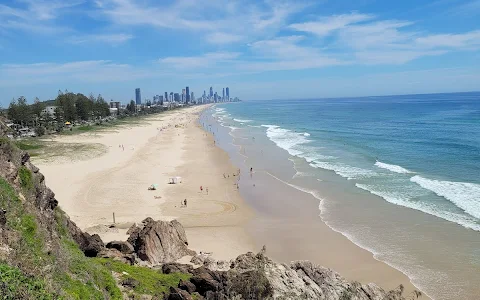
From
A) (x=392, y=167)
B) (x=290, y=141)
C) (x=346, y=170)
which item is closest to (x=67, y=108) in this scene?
(x=290, y=141)

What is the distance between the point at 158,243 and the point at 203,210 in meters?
10.3

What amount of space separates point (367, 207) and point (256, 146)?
34.8 metres

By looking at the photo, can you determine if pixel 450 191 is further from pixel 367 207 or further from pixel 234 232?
pixel 234 232

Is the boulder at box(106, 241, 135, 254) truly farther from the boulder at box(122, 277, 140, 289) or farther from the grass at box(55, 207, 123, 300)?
the boulder at box(122, 277, 140, 289)

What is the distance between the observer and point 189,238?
2322 cm

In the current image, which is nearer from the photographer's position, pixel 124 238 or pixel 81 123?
pixel 124 238

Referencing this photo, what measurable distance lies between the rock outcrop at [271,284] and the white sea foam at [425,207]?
503 inches

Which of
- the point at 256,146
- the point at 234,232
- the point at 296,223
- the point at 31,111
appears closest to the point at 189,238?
the point at 234,232

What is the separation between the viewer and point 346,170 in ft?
133

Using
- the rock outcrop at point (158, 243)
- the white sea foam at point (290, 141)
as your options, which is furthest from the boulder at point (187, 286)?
the white sea foam at point (290, 141)

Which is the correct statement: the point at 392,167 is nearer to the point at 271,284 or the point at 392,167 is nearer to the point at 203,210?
the point at 203,210

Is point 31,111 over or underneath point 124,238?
over

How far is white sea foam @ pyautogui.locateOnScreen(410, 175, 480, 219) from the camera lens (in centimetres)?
2722

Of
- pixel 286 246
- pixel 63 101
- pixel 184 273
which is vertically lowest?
pixel 286 246
